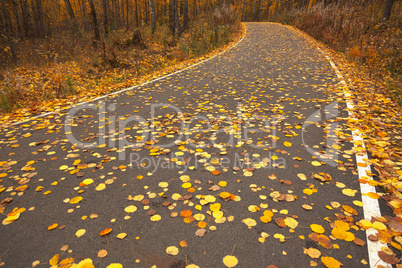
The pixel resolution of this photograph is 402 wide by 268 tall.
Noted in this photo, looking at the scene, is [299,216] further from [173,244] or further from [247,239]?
[173,244]

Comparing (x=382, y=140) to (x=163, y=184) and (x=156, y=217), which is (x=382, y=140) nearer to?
(x=163, y=184)

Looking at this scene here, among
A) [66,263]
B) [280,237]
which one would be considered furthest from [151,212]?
[280,237]

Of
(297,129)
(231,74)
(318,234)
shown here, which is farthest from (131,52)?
(318,234)

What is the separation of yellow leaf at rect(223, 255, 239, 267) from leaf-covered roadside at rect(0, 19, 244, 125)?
541 cm

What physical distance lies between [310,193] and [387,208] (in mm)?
771

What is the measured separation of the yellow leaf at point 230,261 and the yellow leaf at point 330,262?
753 millimetres

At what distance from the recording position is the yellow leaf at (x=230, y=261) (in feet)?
6.16

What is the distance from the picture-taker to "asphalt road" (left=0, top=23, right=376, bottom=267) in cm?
203

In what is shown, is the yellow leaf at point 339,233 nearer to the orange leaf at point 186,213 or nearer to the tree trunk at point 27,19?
the orange leaf at point 186,213

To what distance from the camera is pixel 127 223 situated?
230cm

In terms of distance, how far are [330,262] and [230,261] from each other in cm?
86

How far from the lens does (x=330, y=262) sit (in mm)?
1876

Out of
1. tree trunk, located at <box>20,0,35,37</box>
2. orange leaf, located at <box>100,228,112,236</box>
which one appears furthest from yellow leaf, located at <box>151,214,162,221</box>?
tree trunk, located at <box>20,0,35,37</box>

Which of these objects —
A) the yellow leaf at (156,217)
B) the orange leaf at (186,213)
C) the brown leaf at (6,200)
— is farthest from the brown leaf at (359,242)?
the brown leaf at (6,200)
